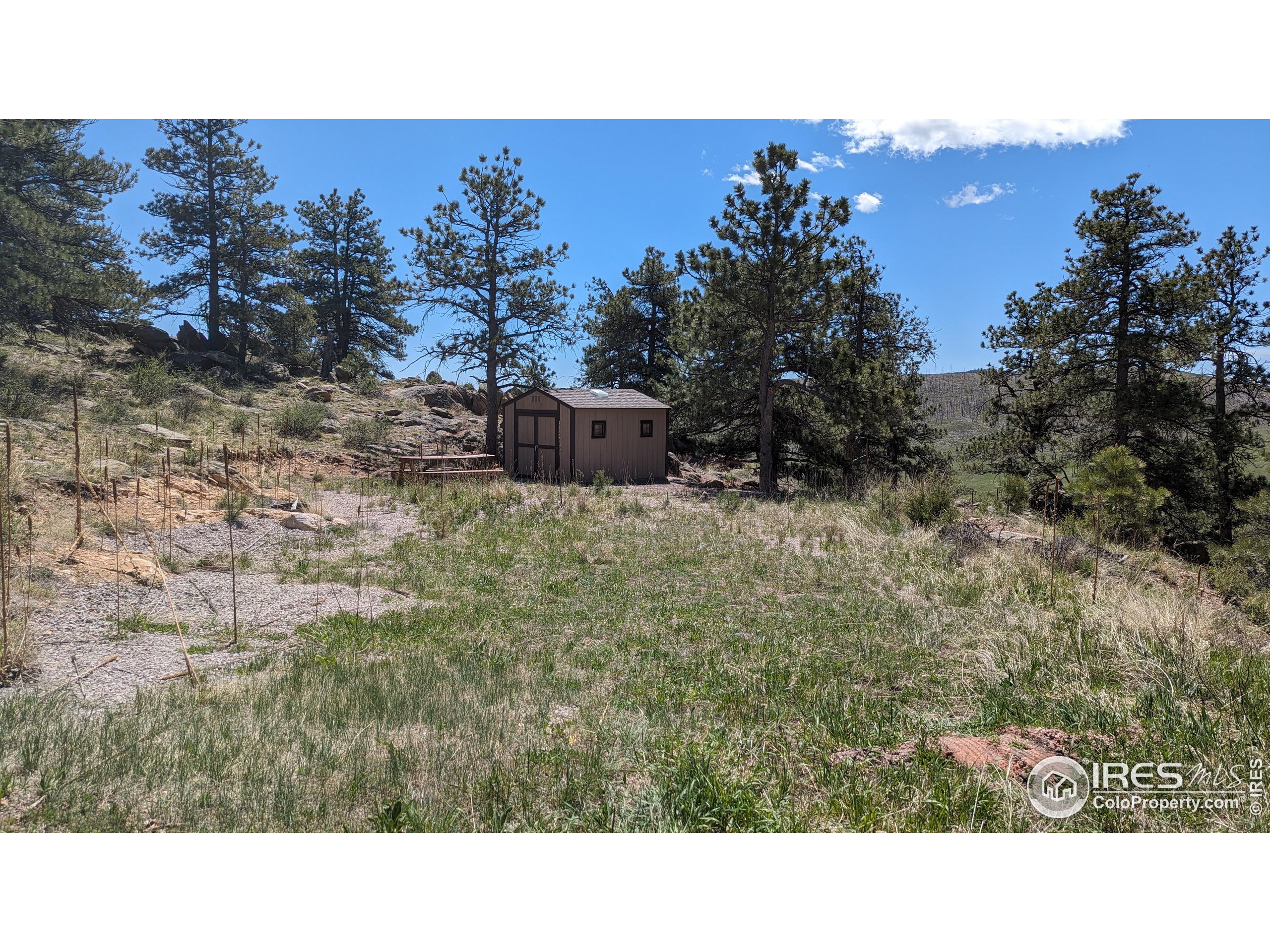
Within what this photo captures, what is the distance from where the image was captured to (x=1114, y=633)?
4.74 metres

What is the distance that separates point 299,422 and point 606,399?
32.0ft

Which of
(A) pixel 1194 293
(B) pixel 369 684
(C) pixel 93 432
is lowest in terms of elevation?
(B) pixel 369 684

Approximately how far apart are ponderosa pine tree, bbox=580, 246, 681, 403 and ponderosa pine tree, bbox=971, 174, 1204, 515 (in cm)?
1440

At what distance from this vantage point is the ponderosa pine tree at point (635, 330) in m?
27.3

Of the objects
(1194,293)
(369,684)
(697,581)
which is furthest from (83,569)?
(1194,293)

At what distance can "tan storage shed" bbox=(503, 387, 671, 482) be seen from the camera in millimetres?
20609

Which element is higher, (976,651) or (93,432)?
(93,432)

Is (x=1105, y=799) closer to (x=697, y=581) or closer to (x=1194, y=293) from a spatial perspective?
(x=697, y=581)

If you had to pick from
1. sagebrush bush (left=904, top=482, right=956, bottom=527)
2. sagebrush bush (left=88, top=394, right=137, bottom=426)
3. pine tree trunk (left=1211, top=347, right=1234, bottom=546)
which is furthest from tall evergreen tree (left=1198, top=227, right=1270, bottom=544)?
sagebrush bush (left=88, top=394, right=137, bottom=426)

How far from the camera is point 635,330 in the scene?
28.1 m
